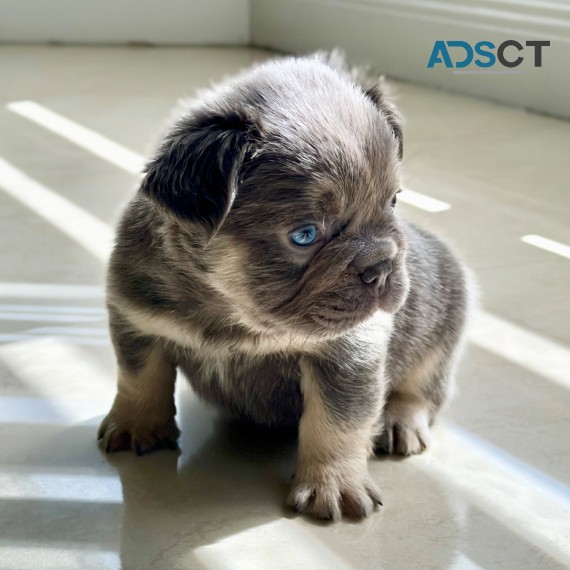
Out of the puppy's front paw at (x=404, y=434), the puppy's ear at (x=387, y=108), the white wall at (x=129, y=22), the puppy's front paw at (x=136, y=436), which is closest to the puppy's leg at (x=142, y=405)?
the puppy's front paw at (x=136, y=436)

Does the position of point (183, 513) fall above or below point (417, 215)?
above

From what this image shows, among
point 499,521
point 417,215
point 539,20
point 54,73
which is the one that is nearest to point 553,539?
point 499,521

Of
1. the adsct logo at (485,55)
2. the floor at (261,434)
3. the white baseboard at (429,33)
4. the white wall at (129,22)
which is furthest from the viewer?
the white wall at (129,22)

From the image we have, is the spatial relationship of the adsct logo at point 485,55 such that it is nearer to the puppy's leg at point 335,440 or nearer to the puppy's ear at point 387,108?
the puppy's ear at point 387,108

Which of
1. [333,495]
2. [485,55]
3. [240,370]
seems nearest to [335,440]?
[333,495]

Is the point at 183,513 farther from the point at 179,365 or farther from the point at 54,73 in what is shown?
the point at 54,73

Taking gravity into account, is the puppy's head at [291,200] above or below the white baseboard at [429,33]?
above

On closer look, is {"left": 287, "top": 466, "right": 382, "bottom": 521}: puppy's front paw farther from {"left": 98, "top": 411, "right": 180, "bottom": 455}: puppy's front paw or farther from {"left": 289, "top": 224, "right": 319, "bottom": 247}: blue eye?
{"left": 289, "top": 224, "right": 319, "bottom": 247}: blue eye

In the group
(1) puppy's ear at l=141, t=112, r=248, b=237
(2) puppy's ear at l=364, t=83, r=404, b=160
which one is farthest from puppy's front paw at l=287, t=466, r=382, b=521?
(2) puppy's ear at l=364, t=83, r=404, b=160
